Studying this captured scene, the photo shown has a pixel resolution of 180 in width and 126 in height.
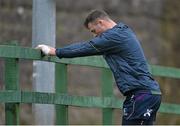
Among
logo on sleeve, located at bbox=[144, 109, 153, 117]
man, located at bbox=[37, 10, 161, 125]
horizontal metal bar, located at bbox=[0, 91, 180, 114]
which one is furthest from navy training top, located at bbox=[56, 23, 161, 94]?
horizontal metal bar, located at bbox=[0, 91, 180, 114]

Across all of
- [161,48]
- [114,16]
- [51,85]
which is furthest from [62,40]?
[51,85]

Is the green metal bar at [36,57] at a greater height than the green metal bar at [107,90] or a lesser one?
greater

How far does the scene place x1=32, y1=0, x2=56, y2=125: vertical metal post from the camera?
29.5ft

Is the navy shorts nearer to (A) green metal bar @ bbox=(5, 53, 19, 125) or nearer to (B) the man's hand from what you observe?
(B) the man's hand

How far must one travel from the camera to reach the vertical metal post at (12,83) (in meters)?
8.65

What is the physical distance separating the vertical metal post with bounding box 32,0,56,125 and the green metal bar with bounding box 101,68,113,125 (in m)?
0.91

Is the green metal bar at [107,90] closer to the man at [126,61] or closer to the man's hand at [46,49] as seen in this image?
the man's hand at [46,49]

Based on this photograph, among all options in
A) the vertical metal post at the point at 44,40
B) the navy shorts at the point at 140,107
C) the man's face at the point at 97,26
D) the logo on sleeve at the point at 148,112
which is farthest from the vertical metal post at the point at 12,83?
the logo on sleeve at the point at 148,112

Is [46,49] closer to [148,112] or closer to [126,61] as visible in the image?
[126,61]

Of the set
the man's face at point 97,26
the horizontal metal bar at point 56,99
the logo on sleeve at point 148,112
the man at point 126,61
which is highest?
the man's face at point 97,26

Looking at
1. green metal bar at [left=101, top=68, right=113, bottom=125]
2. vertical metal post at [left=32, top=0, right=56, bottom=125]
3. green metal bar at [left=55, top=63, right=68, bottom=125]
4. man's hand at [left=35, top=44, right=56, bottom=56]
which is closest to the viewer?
man's hand at [left=35, top=44, right=56, bottom=56]

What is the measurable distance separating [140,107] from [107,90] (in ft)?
5.80

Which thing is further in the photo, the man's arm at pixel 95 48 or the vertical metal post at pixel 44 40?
the vertical metal post at pixel 44 40

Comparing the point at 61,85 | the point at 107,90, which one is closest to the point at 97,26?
the point at 61,85
